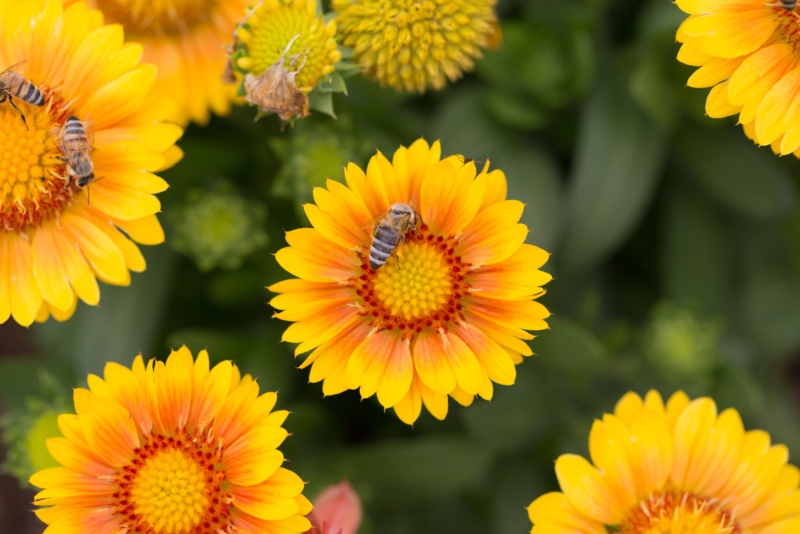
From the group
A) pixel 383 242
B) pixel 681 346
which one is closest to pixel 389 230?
pixel 383 242

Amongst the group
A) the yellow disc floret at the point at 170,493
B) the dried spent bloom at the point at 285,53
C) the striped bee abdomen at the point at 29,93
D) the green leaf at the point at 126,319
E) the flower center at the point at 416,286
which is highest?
the dried spent bloom at the point at 285,53

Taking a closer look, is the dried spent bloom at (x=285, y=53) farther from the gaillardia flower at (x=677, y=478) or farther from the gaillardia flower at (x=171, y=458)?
the gaillardia flower at (x=677, y=478)

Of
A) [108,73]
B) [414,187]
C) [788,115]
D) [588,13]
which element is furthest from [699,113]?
[108,73]

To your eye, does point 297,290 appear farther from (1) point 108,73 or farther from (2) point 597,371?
(2) point 597,371

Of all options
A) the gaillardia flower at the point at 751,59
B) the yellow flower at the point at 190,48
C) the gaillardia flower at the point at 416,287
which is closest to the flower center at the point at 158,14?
the yellow flower at the point at 190,48

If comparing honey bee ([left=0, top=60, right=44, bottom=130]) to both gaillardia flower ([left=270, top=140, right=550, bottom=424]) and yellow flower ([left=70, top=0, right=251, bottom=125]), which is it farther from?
gaillardia flower ([left=270, top=140, right=550, bottom=424])

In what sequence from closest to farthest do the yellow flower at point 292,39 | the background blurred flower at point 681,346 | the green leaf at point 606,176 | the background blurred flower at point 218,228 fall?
the yellow flower at point 292,39, the background blurred flower at point 218,228, the background blurred flower at point 681,346, the green leaf at point 606,176
